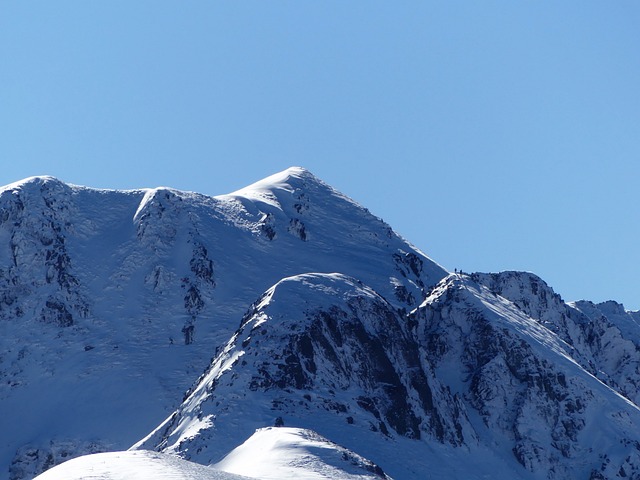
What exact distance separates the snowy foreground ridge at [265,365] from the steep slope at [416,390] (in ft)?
0.71

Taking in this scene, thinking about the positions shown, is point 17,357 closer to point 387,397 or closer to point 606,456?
point 387,397

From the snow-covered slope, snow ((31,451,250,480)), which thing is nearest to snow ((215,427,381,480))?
the snow-covered slope

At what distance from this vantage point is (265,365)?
137 meters

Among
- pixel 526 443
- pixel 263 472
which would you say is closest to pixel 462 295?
pixel 526 443

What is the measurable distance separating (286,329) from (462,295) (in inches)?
1734

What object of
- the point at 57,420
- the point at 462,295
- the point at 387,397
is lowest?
the point at 57,420

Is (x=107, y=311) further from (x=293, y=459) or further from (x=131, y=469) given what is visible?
(x=131, y=469)

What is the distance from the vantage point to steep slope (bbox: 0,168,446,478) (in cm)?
16250

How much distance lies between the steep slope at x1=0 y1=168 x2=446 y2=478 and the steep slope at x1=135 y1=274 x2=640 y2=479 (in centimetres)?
1741

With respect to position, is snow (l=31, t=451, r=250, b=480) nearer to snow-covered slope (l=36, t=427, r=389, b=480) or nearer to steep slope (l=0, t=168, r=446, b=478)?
snow-covered slope (l=36, t=427, r=389, b=480)

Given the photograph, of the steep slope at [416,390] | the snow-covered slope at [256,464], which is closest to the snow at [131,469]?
the snow-covered slope at [256,464]

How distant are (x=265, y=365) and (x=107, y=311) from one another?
50754mm

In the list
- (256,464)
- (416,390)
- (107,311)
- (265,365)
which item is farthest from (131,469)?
(107,311)

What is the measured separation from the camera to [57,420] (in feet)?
532
